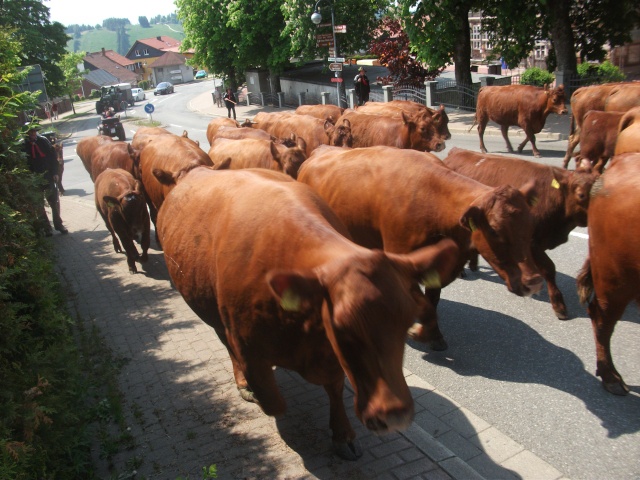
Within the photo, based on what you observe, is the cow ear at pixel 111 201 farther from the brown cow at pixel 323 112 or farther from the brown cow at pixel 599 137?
the brown cow at pixel 599 137

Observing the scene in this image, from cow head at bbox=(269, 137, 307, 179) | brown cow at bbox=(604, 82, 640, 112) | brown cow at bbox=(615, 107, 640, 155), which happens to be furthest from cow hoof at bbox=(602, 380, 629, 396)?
brown cow at bbox=(604, 82, 640, 112)

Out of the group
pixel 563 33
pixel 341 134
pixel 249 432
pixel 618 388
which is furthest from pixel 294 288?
pixel 563 33

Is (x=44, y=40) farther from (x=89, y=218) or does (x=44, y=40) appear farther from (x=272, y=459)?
(x=272, y=459)

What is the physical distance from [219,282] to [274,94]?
36467 millimetres

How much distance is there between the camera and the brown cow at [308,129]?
33.2 feet

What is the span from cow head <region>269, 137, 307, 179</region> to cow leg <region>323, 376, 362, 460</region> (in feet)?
14.6

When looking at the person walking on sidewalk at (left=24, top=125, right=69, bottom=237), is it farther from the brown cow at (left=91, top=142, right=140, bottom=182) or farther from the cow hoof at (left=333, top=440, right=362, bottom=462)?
the cow hoof at (left=333, top=440, right=362, bottom=462)

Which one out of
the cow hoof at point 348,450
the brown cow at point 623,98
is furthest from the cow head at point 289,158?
the brown cow at point 623,98

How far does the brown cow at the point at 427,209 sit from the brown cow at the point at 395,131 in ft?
12.6

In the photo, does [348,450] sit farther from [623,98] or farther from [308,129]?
[623,98]

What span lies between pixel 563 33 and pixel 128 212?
676 inches

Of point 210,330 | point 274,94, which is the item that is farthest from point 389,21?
point 210,330

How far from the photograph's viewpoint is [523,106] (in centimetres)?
1401

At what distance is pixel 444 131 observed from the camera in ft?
34.0
